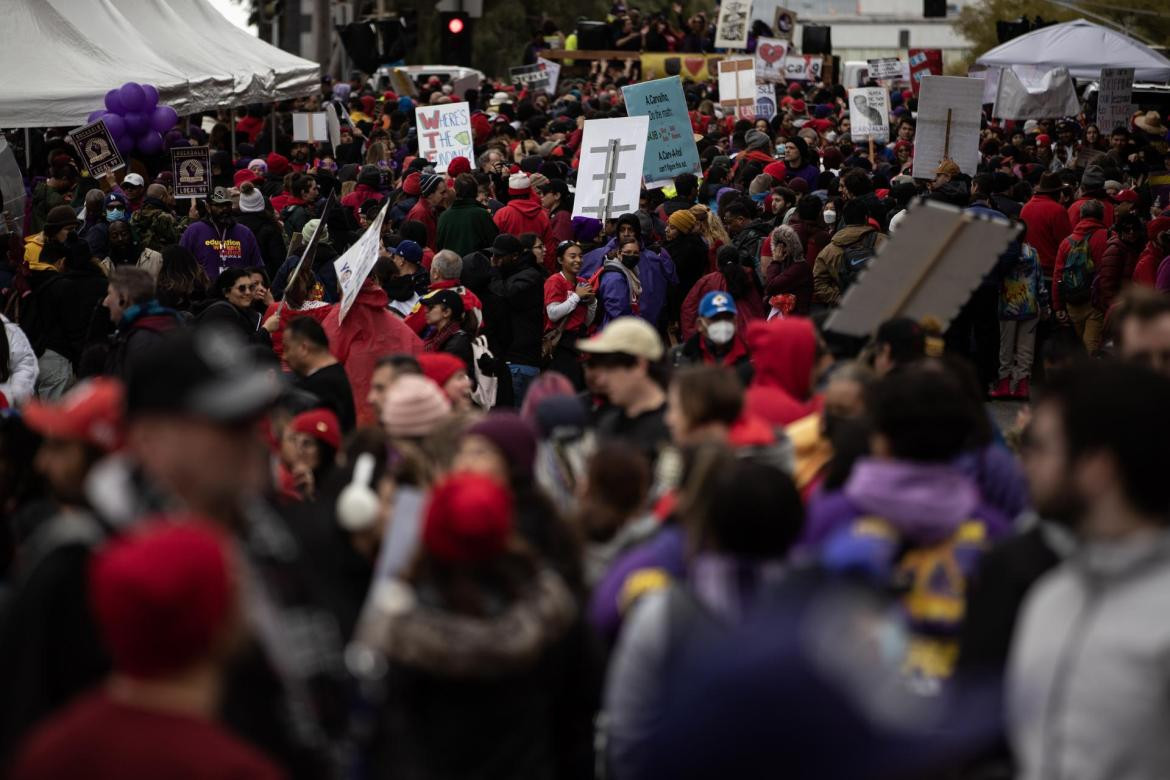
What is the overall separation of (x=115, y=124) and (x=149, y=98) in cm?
68

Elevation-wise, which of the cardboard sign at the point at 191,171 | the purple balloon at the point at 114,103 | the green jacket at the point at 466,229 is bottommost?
the green jacket at the point at 466,229

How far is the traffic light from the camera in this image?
1436 inches

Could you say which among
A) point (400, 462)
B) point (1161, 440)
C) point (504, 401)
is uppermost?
point (1161, 440)

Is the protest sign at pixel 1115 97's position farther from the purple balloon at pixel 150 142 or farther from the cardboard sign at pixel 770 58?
the purple balloon at pixel 150 142

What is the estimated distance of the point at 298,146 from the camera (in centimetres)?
2273

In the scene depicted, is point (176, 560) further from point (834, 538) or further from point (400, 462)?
point (400, 462)

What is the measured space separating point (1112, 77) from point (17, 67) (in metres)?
13.8

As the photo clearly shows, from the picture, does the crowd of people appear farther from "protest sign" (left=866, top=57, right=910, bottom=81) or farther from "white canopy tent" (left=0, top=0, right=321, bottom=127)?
"protest sign" (left=866, top=57, right=910, bottom=81)

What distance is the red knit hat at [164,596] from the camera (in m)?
2.33

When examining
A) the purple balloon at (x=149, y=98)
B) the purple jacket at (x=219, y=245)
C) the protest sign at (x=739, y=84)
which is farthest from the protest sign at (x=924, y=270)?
the protest sign at (x=739, y=84)

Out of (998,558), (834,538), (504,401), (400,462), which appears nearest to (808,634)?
(998,558)

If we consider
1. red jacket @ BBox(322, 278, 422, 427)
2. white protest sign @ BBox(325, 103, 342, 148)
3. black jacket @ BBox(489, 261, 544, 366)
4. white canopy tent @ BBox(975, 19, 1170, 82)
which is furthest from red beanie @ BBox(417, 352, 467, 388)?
white canopy tent @ BBox(975, 19, 1170, 82)

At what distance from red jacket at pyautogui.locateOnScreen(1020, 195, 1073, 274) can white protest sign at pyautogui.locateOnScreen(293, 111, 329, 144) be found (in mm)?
12458

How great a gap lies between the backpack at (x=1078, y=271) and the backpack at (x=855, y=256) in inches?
87.5
